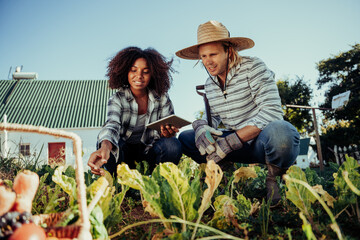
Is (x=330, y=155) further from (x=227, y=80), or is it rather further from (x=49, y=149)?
(x=227, y=80)

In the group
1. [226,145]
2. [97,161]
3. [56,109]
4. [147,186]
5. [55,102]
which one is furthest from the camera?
[55,102]

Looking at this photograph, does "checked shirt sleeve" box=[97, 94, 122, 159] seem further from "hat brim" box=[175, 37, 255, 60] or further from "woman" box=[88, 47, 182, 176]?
"hat brim" box=[175, 37, 255, 60]

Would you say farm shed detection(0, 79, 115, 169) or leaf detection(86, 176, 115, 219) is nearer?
leaf detection(86, 176, 115, 219)

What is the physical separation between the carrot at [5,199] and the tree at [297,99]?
2946 cm

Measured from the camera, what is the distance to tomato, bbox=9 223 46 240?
88cm

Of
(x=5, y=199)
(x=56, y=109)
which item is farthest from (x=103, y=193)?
(x=56, y=109)

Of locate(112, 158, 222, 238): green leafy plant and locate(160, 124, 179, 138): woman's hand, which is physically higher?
locate(160, 124, 179, 138): woman's hand

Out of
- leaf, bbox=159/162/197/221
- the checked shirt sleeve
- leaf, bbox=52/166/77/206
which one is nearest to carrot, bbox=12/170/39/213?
leaf, bbox=52/166/77/206

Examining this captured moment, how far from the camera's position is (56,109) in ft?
65.7

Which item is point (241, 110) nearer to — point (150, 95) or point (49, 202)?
point (150, 95)

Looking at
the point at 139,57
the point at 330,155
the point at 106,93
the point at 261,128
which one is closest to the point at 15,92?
the point at 106,93

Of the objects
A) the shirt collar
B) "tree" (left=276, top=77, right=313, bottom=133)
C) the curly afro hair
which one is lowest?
"tree" (left=276, top=77, right=313, bottom=133)

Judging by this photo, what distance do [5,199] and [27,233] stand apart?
0.64ft

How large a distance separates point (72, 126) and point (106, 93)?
3.63 meters
